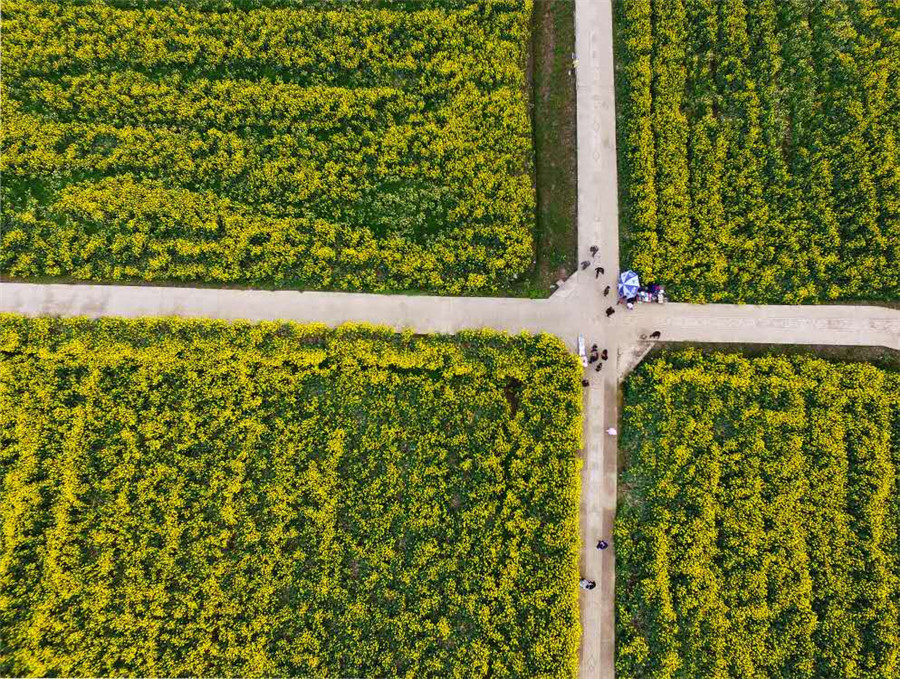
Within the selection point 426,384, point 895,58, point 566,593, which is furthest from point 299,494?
point 895,58

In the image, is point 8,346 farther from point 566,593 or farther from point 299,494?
point 566,593

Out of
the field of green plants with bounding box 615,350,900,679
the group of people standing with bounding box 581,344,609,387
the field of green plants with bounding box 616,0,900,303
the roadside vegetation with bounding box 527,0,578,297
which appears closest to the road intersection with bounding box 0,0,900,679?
the group of people standing with bounding box 581,344,609,387

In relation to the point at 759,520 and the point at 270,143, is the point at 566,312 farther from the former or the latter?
the point at 270,143

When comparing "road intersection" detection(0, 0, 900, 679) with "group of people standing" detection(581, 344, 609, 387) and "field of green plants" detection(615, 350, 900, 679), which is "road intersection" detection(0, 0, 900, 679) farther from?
"field of green plants" detection(615, 350, 900, 679)

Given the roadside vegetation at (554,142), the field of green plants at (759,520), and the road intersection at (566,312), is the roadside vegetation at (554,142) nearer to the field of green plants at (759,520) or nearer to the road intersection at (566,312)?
the road intersection at (566,312)

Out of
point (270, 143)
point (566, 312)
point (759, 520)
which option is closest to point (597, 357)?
point (566, 312)

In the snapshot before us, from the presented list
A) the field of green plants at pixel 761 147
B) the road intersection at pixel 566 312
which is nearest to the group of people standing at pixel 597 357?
the road intersection at pixel 566 312

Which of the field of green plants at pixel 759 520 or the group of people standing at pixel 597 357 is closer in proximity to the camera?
the field of green plants at pixel 759 520
